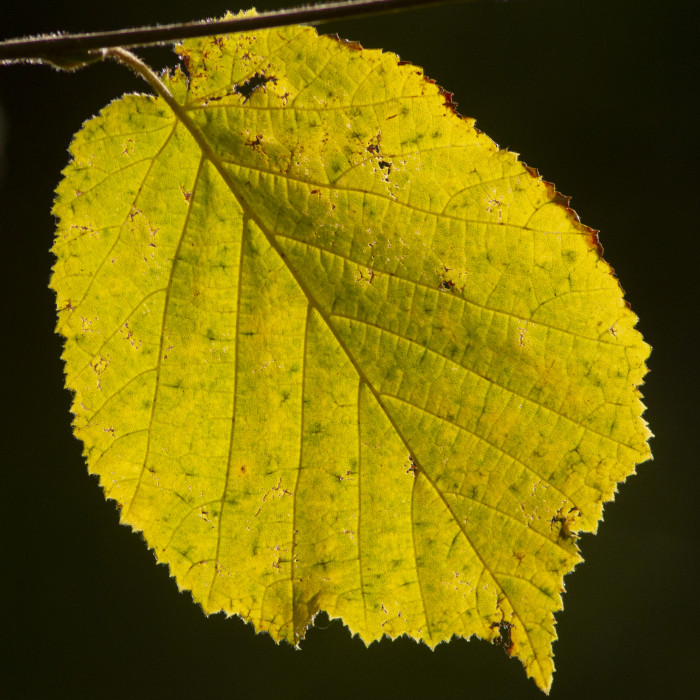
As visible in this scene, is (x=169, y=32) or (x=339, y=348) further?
(x=339, y=348)

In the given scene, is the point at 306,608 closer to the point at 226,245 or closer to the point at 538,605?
the point at 538,605

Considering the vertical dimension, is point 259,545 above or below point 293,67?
below

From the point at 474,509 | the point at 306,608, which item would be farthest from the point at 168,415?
the point at 474,509

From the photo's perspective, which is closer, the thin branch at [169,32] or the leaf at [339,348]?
the thin branch at [169,32]
